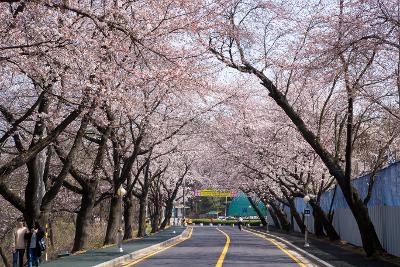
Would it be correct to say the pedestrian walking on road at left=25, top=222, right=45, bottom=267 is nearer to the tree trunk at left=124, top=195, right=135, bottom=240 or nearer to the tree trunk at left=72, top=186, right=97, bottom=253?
the tree trunk at left=72, top=186, right=97, bottom=253

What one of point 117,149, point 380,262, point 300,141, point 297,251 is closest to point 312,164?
point 300,141

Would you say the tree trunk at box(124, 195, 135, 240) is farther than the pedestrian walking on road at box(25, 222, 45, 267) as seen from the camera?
Yes

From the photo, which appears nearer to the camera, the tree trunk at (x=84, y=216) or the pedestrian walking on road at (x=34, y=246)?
the pedestrian walking on road at (x=34, y=246)

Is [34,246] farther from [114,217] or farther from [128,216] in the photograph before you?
[128,216]

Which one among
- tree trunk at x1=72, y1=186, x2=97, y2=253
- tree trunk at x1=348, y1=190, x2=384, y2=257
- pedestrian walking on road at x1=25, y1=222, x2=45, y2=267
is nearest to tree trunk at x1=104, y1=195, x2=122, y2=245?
tree trunk at x1=72, y1=186, x2=97, y2=253

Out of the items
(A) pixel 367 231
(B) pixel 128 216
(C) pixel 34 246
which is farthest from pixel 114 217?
(C) pixel 34 246

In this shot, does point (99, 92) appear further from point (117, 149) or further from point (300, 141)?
point (300, 141)

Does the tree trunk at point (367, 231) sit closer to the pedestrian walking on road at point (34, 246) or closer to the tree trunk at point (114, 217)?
the pedestrian walking on road at point (34, 246)

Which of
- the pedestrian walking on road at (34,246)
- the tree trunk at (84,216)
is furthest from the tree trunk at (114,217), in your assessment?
the pedestrian walking on road at (34,246)

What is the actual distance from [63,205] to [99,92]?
98.3ft

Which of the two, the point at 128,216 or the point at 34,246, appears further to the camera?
the point at 128,216

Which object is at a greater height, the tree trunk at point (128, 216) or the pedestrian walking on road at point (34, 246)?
the tree trunk at point (128, 216)

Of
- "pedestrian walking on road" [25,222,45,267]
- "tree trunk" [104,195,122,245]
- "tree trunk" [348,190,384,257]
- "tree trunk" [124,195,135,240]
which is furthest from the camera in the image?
"tree trunk" [124,195,135,240]

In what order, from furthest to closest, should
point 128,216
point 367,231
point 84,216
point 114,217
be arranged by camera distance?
point 128,216
point 114,217
point 84,216
point 367,231
